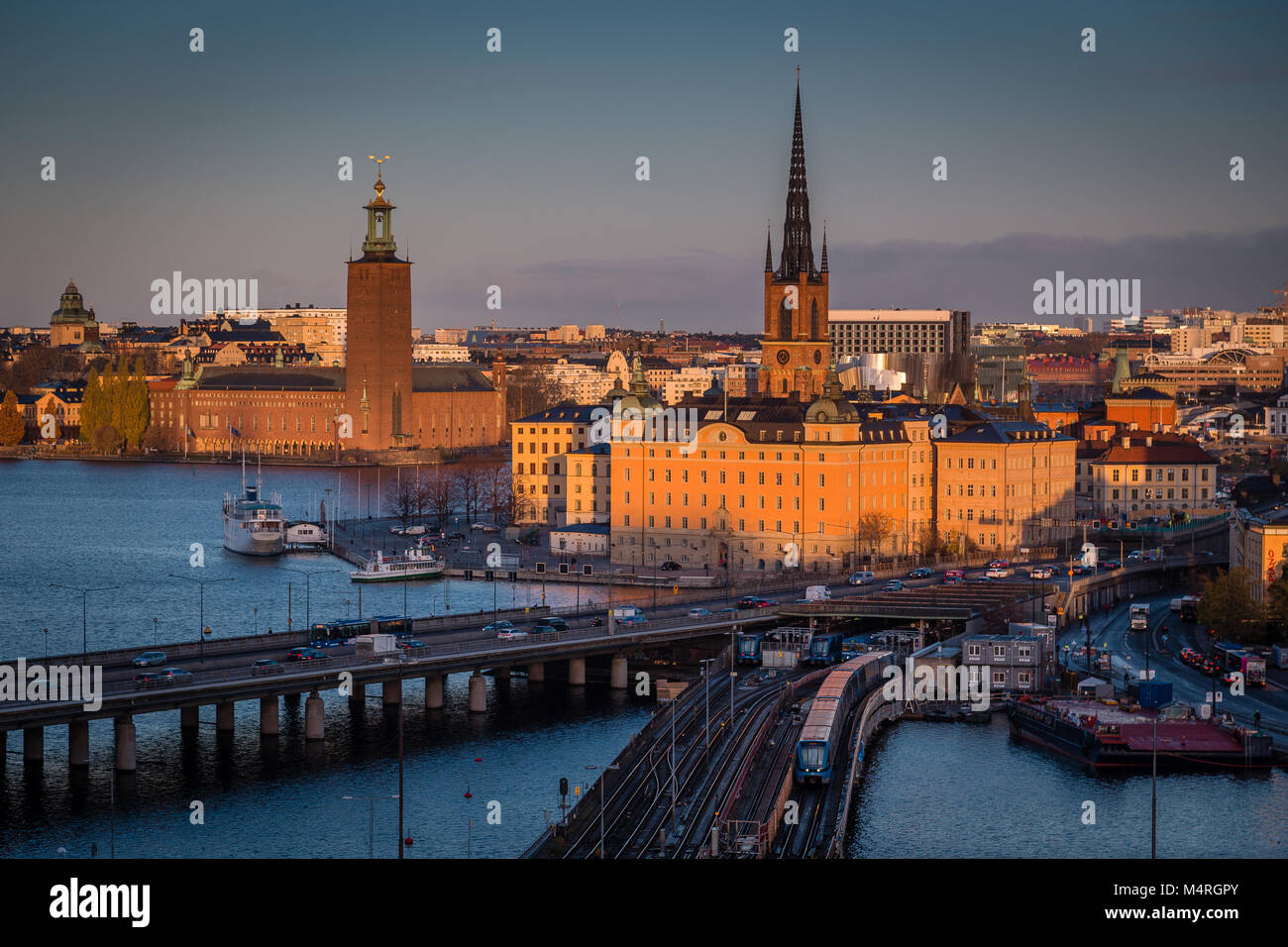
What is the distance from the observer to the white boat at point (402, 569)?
1609 inches

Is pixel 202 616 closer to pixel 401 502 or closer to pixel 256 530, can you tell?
pixel 256 530

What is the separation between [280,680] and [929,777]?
826 centimetres

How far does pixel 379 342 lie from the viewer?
8212cm

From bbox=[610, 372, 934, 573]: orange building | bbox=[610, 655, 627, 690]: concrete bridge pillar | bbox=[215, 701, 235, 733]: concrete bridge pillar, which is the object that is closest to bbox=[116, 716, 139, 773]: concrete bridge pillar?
bbox=[215, 701, 235, 733]: concrete bridge pillar

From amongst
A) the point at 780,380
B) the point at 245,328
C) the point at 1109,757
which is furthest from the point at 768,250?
the point at 245,328

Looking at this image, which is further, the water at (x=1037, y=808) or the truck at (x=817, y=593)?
the truck at (x=817, y=593)

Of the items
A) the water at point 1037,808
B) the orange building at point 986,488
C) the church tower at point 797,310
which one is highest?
the church tower at point 797,310

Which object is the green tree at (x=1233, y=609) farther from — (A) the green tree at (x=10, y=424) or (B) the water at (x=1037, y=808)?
(A) the green tree at (x=10, y=424)

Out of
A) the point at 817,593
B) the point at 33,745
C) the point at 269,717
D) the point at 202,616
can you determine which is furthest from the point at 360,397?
the point at 33,745

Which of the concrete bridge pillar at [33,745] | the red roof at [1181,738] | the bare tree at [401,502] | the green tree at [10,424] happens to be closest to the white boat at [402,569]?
the bare tree at [401,502]

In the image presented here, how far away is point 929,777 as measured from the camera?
22.2 metres

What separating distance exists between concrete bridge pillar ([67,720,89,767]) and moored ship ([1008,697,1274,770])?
11942 mm

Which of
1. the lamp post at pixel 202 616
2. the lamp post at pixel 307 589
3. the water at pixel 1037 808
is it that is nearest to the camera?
the water at pixel 1037 808

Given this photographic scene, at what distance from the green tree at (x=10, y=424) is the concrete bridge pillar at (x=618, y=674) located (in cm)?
7411
